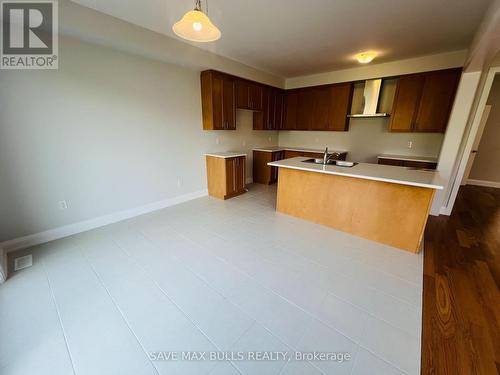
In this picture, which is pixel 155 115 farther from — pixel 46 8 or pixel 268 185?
pixel 268 185

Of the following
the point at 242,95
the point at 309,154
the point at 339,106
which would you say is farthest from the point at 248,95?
the point at 339,106

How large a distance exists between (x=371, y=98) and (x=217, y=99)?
317cm

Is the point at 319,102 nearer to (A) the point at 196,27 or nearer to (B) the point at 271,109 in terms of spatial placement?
(B) the point at 271,109

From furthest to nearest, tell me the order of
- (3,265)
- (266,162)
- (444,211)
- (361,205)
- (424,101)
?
1. (266,162)
2. (424,101)
3. (444,211)
4. (361,205)
5. (3,265)

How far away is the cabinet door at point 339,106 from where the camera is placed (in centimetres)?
450

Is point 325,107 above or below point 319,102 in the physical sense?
below

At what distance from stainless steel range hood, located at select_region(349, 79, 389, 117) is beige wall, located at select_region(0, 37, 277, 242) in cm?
345

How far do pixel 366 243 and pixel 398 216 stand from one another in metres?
0.50

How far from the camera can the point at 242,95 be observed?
4.31 meters

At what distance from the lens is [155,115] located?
330 centimetres

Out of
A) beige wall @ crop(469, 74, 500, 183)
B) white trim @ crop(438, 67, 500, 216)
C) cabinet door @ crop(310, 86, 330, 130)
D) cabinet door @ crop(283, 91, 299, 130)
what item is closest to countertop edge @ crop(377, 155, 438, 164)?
white trim @ crop(438, 67, 500, 216)

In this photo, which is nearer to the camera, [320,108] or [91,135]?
[91,135]

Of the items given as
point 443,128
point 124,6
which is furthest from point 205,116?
point 443,128

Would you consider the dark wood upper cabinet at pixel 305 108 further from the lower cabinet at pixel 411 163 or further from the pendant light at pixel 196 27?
the pendant light at pixel 196 27
